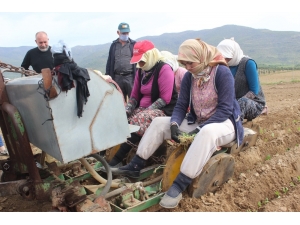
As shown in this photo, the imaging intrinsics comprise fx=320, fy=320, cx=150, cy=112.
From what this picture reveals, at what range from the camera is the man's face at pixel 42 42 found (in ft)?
17.7

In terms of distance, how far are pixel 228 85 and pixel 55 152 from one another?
183 centimetres

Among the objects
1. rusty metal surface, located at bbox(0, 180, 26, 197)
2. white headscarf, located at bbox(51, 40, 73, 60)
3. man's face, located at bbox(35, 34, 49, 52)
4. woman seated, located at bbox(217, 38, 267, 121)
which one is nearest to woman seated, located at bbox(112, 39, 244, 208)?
woman seated, located at bbox(217, 38, 267, 121)

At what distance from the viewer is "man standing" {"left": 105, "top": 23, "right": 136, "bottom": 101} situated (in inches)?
245

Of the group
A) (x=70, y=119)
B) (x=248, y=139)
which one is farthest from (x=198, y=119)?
(x=70, y=119)

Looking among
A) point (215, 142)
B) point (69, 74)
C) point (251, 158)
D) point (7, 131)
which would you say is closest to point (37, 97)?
point (69, 74)

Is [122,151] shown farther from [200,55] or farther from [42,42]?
[42,42]

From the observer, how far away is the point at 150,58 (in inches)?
161

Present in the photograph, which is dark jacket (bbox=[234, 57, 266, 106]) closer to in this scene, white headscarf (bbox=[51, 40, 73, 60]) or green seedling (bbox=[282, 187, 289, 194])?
green seedling (bbox=[282, 187, 289, 194])

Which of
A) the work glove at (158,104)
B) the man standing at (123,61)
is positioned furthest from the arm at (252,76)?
the man standing at (123,61)

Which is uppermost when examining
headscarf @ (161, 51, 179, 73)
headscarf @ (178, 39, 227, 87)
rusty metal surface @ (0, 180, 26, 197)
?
headscarf @ (178, 39, 227, 87)

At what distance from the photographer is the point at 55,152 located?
250 centimetres

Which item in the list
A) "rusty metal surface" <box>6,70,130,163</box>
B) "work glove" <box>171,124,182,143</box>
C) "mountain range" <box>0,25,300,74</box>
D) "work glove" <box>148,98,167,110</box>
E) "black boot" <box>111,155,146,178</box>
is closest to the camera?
"rusty metal surface" <box>6,70,130,163</box>

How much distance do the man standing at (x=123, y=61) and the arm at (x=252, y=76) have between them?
2.52m

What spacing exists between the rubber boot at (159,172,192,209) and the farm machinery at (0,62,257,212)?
11 cm
